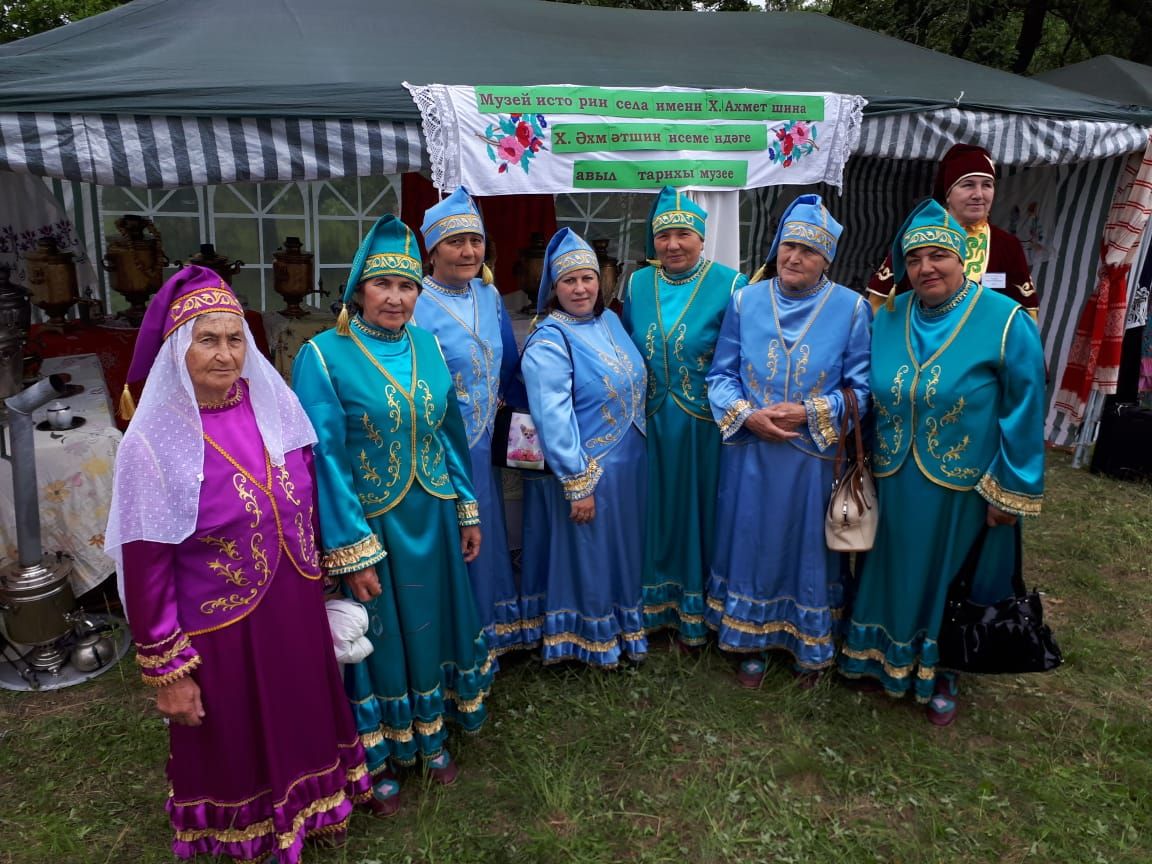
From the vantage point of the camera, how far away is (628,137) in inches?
161

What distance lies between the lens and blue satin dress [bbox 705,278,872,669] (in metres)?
2.93

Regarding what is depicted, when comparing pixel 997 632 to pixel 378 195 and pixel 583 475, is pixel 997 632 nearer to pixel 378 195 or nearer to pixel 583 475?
pixel 583 475

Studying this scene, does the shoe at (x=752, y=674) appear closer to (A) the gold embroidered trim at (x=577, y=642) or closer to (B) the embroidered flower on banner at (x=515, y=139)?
(A) the gold embroidered trim at (x=577, y=642)

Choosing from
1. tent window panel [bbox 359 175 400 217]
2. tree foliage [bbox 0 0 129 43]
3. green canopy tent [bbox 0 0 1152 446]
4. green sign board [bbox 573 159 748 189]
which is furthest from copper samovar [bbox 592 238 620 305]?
tree foliage [bbox 0 0 129 43]

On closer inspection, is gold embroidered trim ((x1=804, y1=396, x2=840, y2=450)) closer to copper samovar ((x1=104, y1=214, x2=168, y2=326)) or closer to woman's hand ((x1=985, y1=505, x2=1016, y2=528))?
woman's hand ((x1=985, y1=505, x2=1016, y2=528))

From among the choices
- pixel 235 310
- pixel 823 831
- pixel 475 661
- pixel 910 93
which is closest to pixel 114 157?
pixel 235 310

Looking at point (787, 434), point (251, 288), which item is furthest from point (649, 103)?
point (251, 288)

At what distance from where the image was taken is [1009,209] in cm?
665

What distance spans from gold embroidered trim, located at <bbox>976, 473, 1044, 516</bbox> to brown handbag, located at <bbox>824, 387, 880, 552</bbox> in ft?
1.24

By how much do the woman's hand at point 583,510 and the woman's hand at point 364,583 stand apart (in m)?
0.82

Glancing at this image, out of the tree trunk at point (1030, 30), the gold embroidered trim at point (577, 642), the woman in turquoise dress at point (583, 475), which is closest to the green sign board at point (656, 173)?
the woman in turquoise dress at point (583, 475)

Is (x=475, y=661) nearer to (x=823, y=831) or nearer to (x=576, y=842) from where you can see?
(x=576, y=842)

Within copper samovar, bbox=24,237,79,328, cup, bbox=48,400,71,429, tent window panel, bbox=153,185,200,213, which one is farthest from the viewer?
tent window panel, bbox=153,185,200,213

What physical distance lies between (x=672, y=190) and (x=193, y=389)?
6.44 ft
